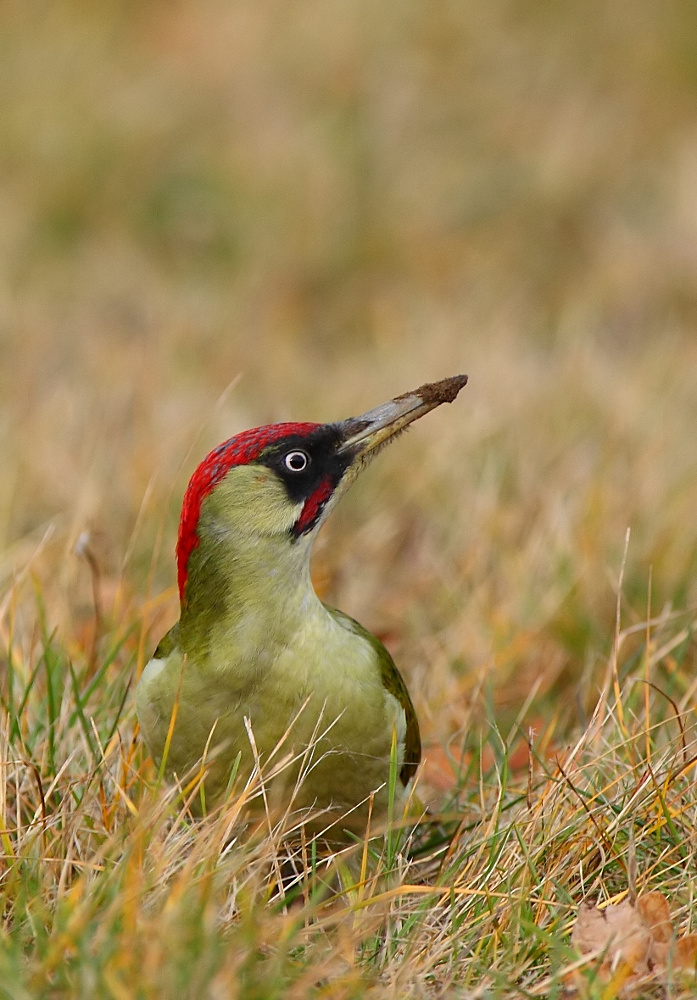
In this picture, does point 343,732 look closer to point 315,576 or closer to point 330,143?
point 315,576

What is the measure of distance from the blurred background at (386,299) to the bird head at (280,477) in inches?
11.8

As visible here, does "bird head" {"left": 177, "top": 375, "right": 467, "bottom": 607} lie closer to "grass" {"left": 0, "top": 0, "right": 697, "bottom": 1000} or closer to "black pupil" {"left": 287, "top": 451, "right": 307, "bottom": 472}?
"black pupil" {"left": 287, "top": 451, "right": 307, "bottom": 472}

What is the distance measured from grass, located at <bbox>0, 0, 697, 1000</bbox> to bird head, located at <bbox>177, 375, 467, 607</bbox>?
0.31 meters

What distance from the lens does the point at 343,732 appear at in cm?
227

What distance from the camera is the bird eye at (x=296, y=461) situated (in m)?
2.35

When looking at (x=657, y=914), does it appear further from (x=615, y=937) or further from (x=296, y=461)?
(x=296, y=461)

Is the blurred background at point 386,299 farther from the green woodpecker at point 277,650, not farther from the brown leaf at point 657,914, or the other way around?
the brown leaf at point 657,914

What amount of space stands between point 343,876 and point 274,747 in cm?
26

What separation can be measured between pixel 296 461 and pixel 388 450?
6.24 feet

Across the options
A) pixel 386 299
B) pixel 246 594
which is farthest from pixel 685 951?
pixel 386 299

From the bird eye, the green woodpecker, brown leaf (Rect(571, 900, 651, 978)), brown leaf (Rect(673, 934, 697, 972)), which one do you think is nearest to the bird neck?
the green woodpecker

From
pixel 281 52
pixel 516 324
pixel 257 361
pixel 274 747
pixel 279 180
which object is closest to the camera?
pixel 274 747

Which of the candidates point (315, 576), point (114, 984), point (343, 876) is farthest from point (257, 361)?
point (114, 984)

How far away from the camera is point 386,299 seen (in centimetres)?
679
